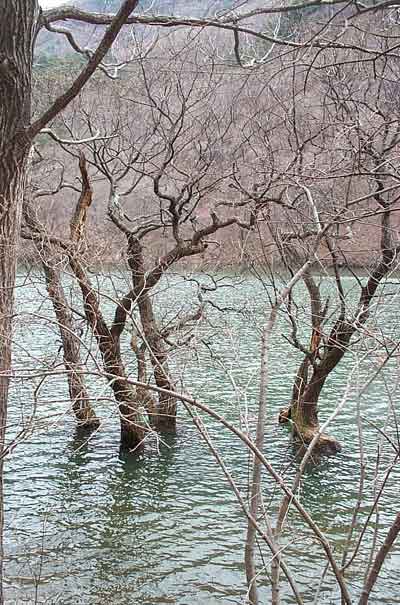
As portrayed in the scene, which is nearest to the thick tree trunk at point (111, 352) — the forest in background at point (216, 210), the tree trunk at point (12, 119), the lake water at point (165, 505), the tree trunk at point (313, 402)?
the forest in background at point (216, 210)

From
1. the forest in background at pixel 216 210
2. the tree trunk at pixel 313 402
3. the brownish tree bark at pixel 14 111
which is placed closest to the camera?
the brownish tree bark at pixel 14 111

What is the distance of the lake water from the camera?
733 cm

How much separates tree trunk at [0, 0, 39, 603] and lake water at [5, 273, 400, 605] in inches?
26.2

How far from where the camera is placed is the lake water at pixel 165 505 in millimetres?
7328

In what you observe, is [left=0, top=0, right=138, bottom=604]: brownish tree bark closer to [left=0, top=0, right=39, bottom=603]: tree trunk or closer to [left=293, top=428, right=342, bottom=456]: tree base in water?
[left=0, top=0, right=39, bottom=603]: tree trunk

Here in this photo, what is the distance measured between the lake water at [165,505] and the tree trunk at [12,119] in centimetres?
67

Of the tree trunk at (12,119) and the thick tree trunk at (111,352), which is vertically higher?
the tree trunk at (12,119)

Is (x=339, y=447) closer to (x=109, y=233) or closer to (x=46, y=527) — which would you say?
(x=46, y=527)

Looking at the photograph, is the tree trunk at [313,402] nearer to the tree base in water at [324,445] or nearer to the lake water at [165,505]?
the tree base in water at [324,445]

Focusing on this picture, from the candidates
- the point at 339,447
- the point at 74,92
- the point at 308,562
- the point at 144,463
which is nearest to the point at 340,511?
the point at 308,562

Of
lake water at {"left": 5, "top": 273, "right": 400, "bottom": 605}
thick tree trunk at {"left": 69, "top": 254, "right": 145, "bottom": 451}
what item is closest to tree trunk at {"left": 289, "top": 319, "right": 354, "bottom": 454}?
lake water at {"left": 5, "top": 273, "right": 400, "bottom": 605}

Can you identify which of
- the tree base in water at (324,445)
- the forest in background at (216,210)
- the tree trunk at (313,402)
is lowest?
the tree base in water at (324,445)

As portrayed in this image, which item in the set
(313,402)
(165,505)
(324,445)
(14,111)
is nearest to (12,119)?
(14,111)

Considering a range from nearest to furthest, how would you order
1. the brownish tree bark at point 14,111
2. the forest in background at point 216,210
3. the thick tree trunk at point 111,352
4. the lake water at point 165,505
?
the brownish tree bark at point 14,111 → the forest in background at point 216,210 → the lake water at point 165,505 → the thick tree trunk at point 111,352
